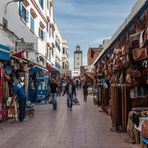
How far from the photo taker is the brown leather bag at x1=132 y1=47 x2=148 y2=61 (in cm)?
830

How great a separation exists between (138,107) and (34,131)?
3280 mm

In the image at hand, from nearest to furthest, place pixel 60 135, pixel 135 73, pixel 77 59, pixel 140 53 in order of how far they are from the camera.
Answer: pixel 140 53, pixel 135 73, pixel 60 135, pixel 77 59

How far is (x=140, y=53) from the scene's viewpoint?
872 centimetres

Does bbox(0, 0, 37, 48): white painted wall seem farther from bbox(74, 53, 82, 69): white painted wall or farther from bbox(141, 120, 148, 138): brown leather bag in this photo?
bbox(74, 53, 82, 69): white painted wall

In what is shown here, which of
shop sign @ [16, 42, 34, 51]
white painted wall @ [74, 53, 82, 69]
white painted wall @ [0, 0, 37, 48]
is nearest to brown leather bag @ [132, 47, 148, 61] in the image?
white painted wall @ [0, 0, 37, 48]

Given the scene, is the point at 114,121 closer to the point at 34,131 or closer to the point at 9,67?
the point at 34,131

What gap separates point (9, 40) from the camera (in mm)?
17844

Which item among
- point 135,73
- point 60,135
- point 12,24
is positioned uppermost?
point 12,24

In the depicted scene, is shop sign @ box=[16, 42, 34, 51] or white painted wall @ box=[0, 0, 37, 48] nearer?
white painted wall @ box=[0, 0, 37, 48]

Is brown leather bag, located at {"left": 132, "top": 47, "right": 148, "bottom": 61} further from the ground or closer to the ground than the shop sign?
closer to the ground

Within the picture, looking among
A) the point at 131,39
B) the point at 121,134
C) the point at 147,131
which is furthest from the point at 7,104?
Result: the point at 147,131

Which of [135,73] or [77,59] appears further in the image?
[77,59]

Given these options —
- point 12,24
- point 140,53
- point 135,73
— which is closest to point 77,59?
point 12,24

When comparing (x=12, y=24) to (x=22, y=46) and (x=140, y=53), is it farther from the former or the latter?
(x=140, y=53)
